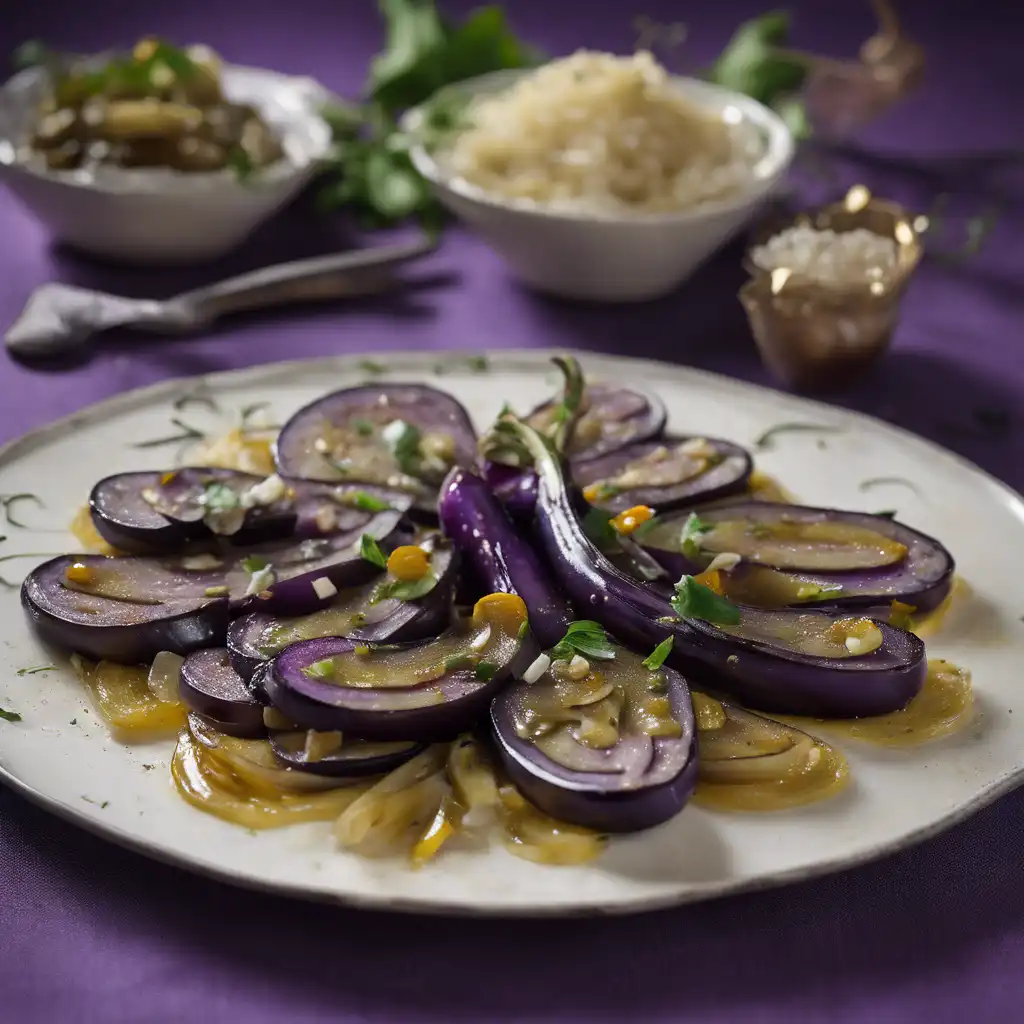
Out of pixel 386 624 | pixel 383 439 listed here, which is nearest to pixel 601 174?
pixel 383 439

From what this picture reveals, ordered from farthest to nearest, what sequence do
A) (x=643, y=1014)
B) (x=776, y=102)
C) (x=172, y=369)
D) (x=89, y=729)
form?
(x=776, y=102), (x=172, y=369), (x=89, y=729), (x=643, y=1014)

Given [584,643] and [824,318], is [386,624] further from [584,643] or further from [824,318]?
[824,318]

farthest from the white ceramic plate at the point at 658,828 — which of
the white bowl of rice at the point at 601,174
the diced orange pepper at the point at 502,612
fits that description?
the white bowl of rice at the point at 601,174

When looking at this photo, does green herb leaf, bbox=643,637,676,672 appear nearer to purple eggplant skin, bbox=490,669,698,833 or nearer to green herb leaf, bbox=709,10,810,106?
purple eggplant skin, bbox=490,669,698,833

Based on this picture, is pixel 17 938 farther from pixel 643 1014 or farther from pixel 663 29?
pixel 663 29

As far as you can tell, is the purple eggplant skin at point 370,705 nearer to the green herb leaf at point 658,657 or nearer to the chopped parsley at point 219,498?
the green herb leaf at point 658,657

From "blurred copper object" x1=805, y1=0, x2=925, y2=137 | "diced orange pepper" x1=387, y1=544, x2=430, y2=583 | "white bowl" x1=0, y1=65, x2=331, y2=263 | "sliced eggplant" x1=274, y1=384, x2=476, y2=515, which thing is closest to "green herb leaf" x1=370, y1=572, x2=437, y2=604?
"diced orange pepper" x1=387, y1=544, x2=430, y2=583

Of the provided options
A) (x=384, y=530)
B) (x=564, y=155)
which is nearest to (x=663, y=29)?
(x=564, y=155)
